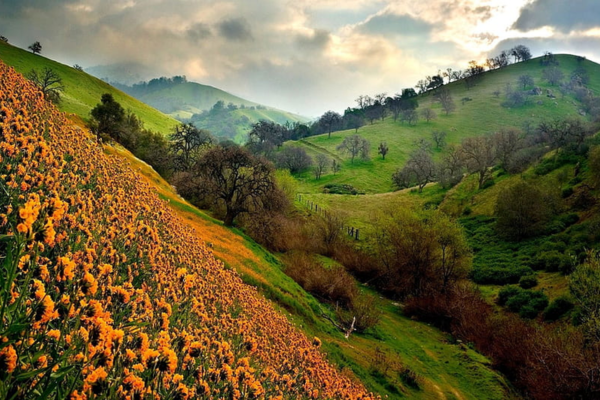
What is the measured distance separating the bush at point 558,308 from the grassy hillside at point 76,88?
88.6 metres

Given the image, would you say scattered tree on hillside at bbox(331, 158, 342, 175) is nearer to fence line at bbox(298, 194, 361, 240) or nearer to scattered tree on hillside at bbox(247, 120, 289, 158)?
scattered tree on hillside at bbox(247, 120, 289, 158)

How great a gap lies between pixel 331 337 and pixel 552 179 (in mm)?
51643

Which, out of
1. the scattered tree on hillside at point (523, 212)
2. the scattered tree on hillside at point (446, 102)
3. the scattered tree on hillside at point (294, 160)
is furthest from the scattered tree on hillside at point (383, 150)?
the scattered tree on hillside at point (523, 212)

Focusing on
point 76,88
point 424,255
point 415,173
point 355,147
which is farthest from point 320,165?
point 424,255

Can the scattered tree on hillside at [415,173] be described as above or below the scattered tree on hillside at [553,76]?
below

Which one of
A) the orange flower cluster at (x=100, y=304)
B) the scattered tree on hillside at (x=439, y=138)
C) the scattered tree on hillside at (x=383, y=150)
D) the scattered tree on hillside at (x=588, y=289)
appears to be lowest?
the scattered tree on hillside at (x=588, y=289)

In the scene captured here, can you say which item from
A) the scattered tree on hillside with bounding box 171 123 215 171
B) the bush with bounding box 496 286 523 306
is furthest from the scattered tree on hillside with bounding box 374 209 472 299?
the scattered tree on hillside with bounding box 171 123 215 171

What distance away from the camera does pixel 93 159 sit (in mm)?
10258

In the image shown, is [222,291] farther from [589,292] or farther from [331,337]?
[589,292]

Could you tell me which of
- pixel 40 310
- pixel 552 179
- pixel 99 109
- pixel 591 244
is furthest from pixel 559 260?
pixel 99 109

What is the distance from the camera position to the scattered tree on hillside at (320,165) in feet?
364

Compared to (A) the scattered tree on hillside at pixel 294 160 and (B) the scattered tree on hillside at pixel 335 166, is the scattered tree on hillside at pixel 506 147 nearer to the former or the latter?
(B) the scattered tree on hillside at pixel 335 166

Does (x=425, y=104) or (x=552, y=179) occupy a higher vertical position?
(x=425, y=104)

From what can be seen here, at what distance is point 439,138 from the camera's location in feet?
420
